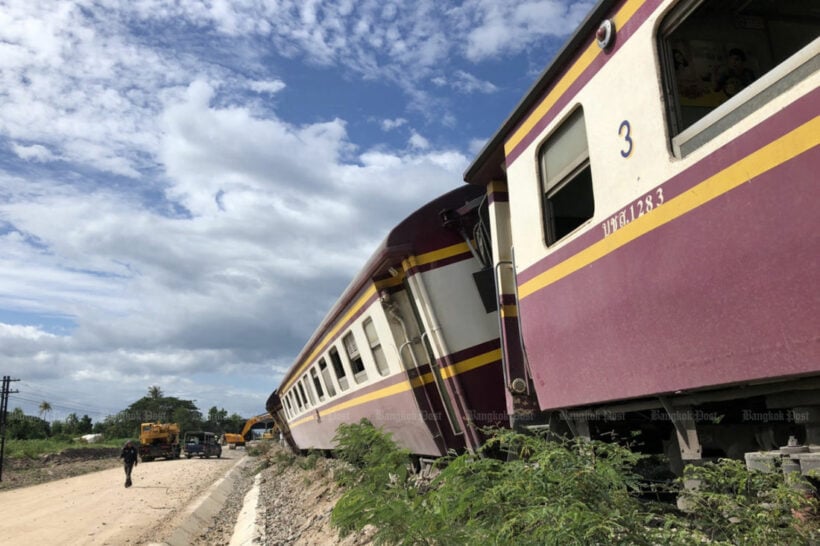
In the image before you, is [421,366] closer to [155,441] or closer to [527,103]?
[527,103]

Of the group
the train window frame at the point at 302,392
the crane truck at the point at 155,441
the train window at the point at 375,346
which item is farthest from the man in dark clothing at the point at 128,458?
the train window at the point at 375,346

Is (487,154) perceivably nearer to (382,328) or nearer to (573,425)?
(573,425)

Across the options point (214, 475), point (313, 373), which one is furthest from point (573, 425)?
point (214, 475)

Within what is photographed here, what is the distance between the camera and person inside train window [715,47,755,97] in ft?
12.7

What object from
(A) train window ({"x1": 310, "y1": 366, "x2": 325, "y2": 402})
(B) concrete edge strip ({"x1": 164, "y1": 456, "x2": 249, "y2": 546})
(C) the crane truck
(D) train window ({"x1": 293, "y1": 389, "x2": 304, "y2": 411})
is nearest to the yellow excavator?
(C) the crane truck

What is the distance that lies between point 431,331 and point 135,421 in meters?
102

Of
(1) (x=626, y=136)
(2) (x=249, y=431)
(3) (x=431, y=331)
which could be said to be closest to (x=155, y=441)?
(2) (x=249, y=431)

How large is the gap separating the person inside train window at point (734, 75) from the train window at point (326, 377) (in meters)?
8.95

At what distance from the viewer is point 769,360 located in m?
2.63

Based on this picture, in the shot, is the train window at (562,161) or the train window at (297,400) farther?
the train window at (297,400)

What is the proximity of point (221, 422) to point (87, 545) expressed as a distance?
89936 mm

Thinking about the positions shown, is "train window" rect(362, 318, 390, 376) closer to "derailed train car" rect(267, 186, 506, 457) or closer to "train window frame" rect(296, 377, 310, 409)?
"derailed train car" rect(267, 186, 506, 457)

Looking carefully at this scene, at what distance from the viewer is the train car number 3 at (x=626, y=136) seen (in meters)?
3.45

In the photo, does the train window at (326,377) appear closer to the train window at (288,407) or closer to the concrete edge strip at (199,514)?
the concrete edge strip at (199,514)
